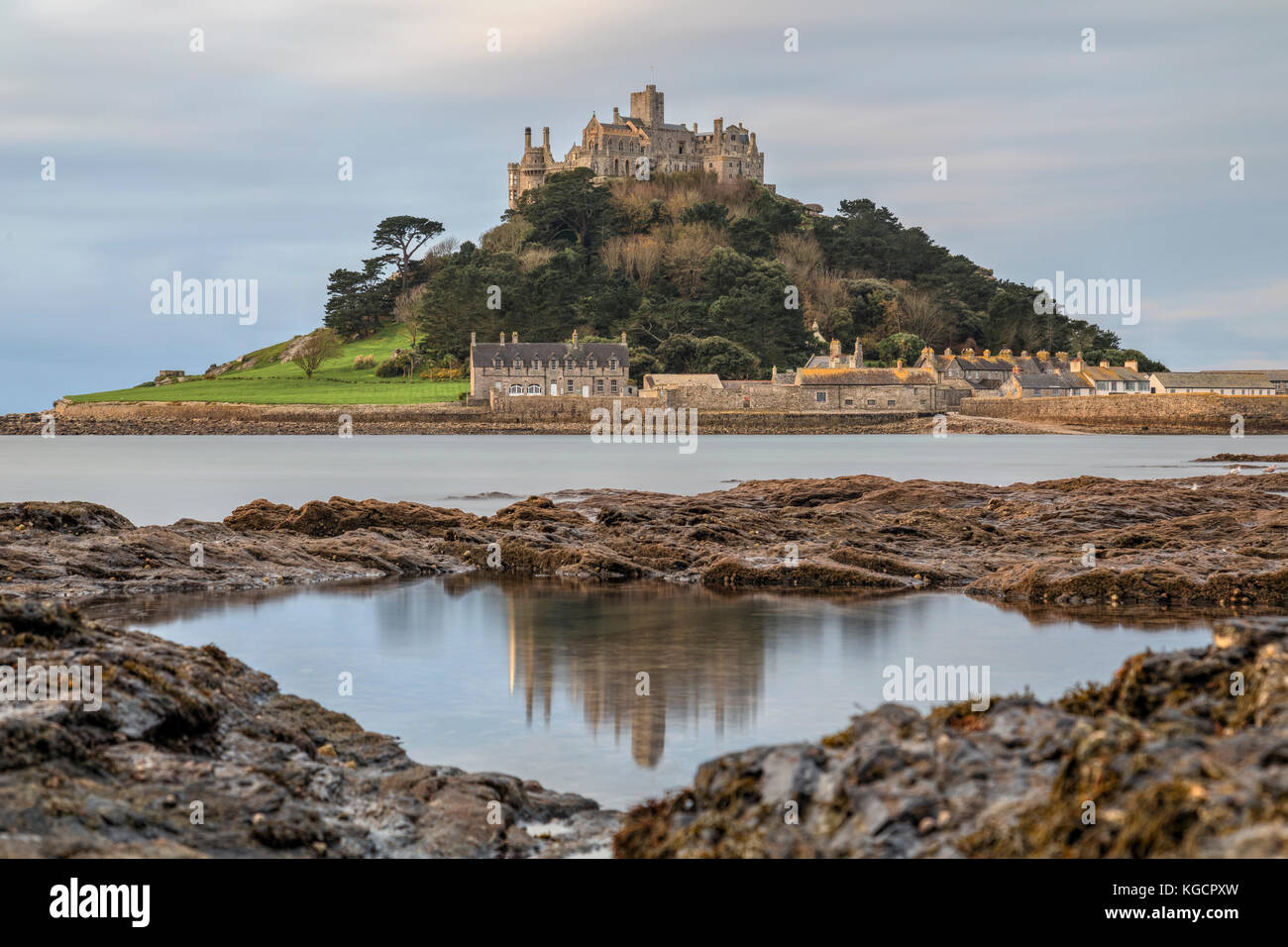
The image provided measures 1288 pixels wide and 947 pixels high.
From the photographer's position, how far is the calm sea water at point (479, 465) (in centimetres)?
4150

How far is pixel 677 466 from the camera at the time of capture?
189 feet

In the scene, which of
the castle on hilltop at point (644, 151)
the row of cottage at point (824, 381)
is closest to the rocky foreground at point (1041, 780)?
the row of cottage at point (824, 381)

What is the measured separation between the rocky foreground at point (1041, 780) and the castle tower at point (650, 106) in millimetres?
137325

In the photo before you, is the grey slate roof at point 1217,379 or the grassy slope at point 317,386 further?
the grey slate roof at point 1217,379

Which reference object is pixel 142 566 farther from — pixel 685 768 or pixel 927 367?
pixel 927 367

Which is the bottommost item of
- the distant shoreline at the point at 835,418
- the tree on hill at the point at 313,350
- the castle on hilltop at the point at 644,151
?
the distant shoreline at the point at 835,418


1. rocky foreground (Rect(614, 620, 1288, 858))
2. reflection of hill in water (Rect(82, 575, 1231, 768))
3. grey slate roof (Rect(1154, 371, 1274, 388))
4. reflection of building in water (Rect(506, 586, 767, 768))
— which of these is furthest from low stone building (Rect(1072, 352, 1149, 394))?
rocky foreground (Rect(614, 620, 1288, 858))

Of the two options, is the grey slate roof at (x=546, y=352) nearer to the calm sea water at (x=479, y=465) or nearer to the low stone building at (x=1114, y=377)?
the calm sea water at (x=479, y=465)

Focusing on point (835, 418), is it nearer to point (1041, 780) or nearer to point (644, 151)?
point (644, 151)

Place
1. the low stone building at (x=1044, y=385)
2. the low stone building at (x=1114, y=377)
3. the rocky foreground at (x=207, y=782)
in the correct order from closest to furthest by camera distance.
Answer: the rocky foreground at (x=207, y=782) < the low stone building at (x=1044, y=385) < the low stone building at (x=1114, y=377)

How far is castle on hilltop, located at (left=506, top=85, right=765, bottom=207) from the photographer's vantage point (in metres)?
133

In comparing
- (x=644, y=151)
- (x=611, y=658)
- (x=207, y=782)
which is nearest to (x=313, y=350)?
(x=644, y=151)

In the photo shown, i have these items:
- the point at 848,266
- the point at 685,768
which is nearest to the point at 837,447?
the point at 848,266
